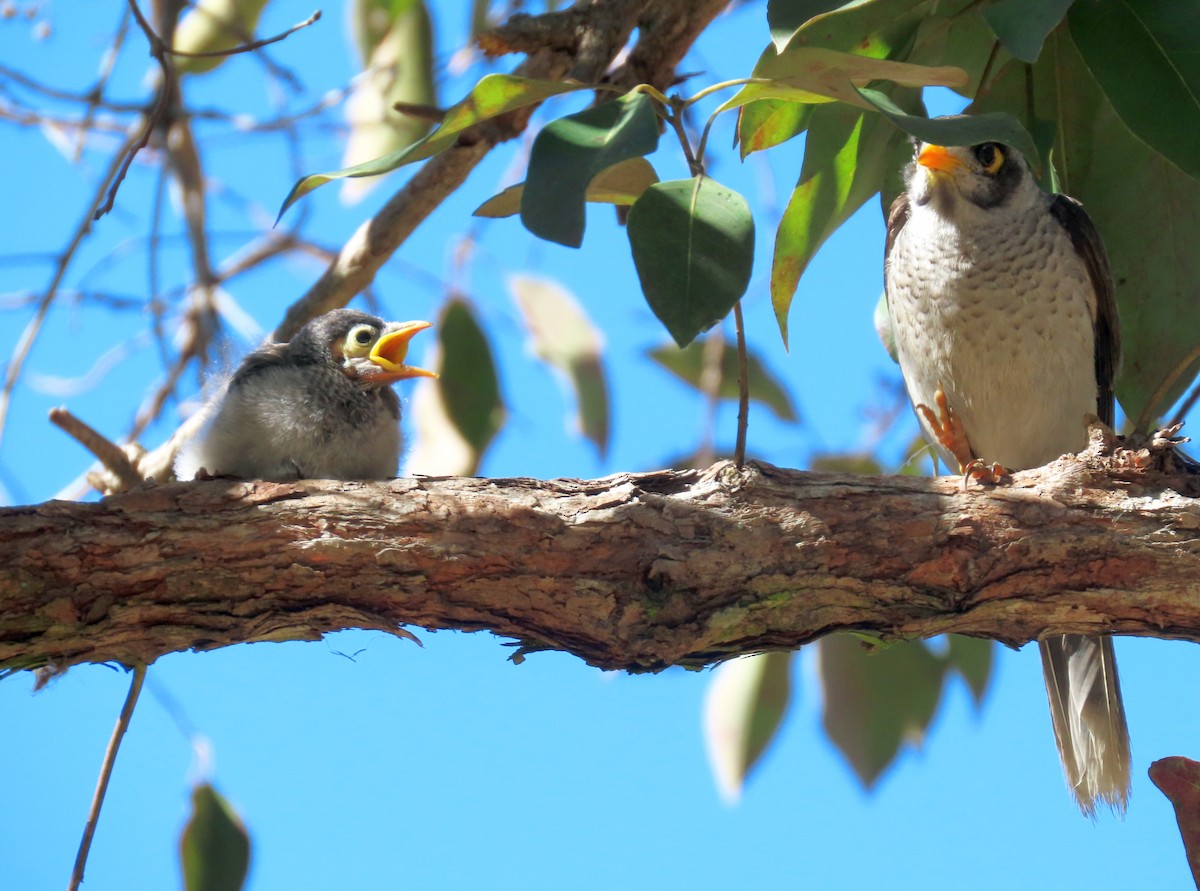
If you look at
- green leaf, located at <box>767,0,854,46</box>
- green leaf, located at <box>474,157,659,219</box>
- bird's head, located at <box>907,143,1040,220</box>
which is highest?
bird's head, located at <box>907,143,1040,220</box>

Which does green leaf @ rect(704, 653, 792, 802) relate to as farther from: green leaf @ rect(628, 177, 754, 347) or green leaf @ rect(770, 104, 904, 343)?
green leaf @ rect(628, 177, 754, 347)

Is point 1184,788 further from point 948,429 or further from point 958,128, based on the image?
point 948,429

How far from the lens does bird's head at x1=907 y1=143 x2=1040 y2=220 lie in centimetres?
283

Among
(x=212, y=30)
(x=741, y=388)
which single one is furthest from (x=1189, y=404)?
(x=212, y=30)

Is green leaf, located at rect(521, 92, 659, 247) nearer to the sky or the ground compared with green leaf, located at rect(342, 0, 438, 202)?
nearer to the ground

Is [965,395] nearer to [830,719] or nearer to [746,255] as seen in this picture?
[830,719]

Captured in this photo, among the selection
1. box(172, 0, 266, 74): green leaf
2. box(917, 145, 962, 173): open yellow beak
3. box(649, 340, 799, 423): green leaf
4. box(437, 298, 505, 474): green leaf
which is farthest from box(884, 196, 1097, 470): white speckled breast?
box(172, 0, 266, 74): green leaf

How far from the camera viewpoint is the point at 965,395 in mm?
2793

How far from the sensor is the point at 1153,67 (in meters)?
2.04

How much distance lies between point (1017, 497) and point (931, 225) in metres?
1.02

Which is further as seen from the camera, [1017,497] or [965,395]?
[965,395]

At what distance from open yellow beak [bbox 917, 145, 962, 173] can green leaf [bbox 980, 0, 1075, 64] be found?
1019 mm

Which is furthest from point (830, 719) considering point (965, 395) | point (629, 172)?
point (629, 172)

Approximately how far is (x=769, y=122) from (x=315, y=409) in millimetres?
1058
